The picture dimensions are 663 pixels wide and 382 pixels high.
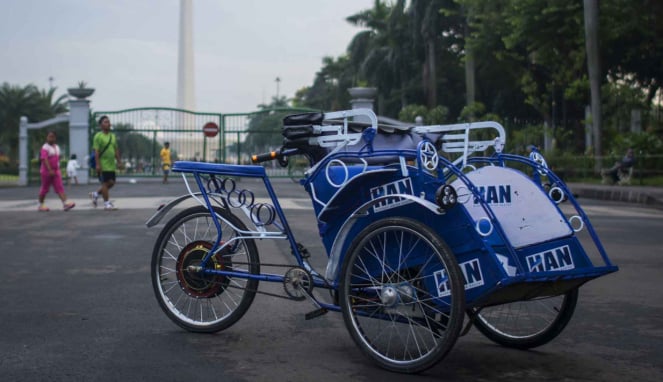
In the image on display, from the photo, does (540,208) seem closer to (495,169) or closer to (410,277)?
(495,169)

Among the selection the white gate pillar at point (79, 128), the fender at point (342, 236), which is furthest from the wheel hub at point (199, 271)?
the white gate pillar at point (79, 128)

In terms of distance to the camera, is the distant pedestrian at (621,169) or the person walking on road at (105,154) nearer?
the person walking on road at (105,154)

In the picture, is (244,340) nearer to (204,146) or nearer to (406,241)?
(406,241)

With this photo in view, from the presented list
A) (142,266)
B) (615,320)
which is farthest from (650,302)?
(142,266)

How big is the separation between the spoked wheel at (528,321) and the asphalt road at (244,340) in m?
0.08

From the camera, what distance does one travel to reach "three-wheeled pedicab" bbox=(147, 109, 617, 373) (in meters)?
4.05

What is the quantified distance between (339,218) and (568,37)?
30.7m

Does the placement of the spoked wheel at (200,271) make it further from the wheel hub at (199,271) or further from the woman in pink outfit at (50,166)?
the woman in pink outfit at (50,166)

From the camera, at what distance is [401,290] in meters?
4.20

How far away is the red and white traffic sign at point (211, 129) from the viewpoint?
1345 inches

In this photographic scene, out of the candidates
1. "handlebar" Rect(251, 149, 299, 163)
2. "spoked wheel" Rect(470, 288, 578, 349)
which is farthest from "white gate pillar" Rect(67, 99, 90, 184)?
"spoked wheel" Rect(470, 288, 578, 349)

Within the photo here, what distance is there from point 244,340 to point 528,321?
1615mm

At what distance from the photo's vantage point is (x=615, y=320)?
5.55m

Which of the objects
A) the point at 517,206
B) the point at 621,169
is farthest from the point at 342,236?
the point at 621,169
